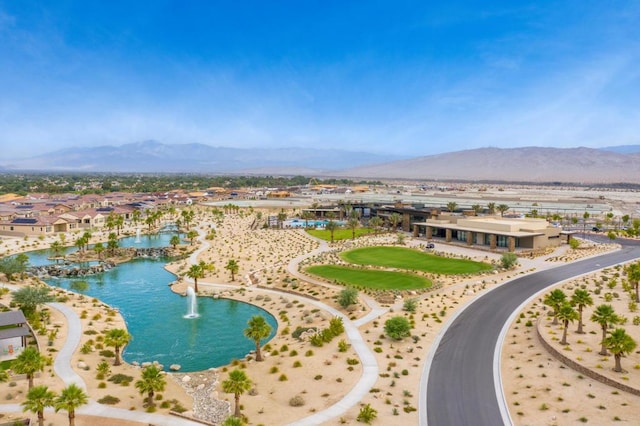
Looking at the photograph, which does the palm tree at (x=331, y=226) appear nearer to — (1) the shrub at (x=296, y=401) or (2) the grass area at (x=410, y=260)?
(2) the grass area at (x=410, y=260)

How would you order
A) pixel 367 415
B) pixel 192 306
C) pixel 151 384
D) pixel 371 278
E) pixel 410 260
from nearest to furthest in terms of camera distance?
pixel 367 415 → pixel 151 384 → pixel 192 306 → pixel 371 278 → pixel 410 260

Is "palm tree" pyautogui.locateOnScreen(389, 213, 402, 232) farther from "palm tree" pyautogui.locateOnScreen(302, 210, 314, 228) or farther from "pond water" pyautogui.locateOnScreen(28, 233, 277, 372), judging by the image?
"pond water" pyautogui.locateOnScreen(28, 233, 277, 372)

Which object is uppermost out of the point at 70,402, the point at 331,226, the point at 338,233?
the point at 331,226

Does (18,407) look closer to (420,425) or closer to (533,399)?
(420,425)

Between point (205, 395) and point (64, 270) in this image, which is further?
point (64, 270)

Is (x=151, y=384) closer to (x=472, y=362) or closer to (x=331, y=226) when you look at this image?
(x=472, y=362)

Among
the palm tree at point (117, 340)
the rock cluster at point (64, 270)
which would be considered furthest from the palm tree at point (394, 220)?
the palm tree at point (117, 340)

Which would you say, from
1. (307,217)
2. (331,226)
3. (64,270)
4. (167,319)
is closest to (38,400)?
(167,319)

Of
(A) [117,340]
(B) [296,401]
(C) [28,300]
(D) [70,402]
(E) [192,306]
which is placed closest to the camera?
(D) [70,402]

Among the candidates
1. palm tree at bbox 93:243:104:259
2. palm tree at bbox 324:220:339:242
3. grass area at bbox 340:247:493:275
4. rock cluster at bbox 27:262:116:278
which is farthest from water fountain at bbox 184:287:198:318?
palm tree at bbox 324:220:339:242
